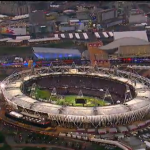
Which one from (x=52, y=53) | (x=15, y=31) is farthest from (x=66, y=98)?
(x=15, y=31)

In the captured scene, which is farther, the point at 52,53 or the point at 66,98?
the point at 52,53

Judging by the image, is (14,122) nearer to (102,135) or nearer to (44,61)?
(102,135)

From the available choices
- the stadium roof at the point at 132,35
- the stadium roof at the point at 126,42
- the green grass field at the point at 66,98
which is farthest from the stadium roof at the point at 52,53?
the green grass field at the point at 66,98

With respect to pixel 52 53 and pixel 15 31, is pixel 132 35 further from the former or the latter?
pixel 15 31

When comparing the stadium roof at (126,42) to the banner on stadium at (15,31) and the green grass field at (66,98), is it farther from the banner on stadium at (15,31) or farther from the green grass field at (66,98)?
the banner on stadium at (15,31)

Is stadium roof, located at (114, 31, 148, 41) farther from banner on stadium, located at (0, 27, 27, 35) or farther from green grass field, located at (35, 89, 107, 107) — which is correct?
green grass field, located at (35, 89, 107, 107)

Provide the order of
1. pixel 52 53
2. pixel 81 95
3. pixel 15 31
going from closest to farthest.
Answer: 1. pixel 81 95
2. pixel 52 53
3. pixel 15 31

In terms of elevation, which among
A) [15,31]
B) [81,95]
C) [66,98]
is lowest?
[66,98]

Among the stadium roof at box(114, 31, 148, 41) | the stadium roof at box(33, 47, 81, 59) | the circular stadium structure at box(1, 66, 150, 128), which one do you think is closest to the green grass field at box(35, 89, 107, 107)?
the circular stadium structure at box(1, 66, 150, 128)

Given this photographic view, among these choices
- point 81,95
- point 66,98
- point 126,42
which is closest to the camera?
point 81,95
